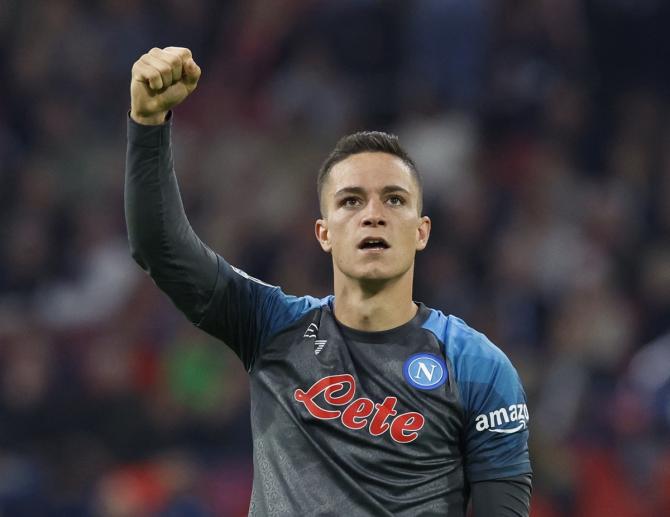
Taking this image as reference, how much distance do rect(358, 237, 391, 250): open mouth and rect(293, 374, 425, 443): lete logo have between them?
1.14 ft

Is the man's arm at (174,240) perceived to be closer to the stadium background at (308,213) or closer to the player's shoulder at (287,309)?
the player's shoulder at (287,309)

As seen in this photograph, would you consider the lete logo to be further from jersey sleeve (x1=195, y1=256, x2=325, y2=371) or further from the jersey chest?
jersey sleeve (x1=195, y1=256, x2=325, y2=371)

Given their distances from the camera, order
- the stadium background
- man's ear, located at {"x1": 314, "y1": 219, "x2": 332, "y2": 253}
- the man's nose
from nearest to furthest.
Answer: the man's nose, man's ear, located at {"x1": 314, "y1": 219, "x2": 332, "y2": 253}, the stadium background

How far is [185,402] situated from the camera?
744 centimetres

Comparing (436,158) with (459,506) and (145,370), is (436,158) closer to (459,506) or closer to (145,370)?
(145,370)

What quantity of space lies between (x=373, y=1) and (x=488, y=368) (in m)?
6.28

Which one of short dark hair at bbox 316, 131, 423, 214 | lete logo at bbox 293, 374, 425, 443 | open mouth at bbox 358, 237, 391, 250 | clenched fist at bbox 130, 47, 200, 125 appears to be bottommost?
lete logo at bbox 293, 374, 425, 443

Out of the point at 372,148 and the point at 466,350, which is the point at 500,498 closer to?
the point at 466,350

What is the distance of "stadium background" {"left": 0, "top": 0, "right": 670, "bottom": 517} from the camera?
23.1 ft

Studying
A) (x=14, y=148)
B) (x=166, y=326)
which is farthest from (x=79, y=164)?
(x=166, y=326)

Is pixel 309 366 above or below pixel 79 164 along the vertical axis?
below

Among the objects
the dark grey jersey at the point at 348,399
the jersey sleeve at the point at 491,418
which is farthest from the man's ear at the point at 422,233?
the jersey sleeve at the point at 491,418

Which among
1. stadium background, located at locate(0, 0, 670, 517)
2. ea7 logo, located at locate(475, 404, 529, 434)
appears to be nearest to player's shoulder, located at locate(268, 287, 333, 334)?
ea7 logo, located at locate(475, 404, 529, 434)

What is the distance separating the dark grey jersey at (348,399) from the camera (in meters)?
3.16
